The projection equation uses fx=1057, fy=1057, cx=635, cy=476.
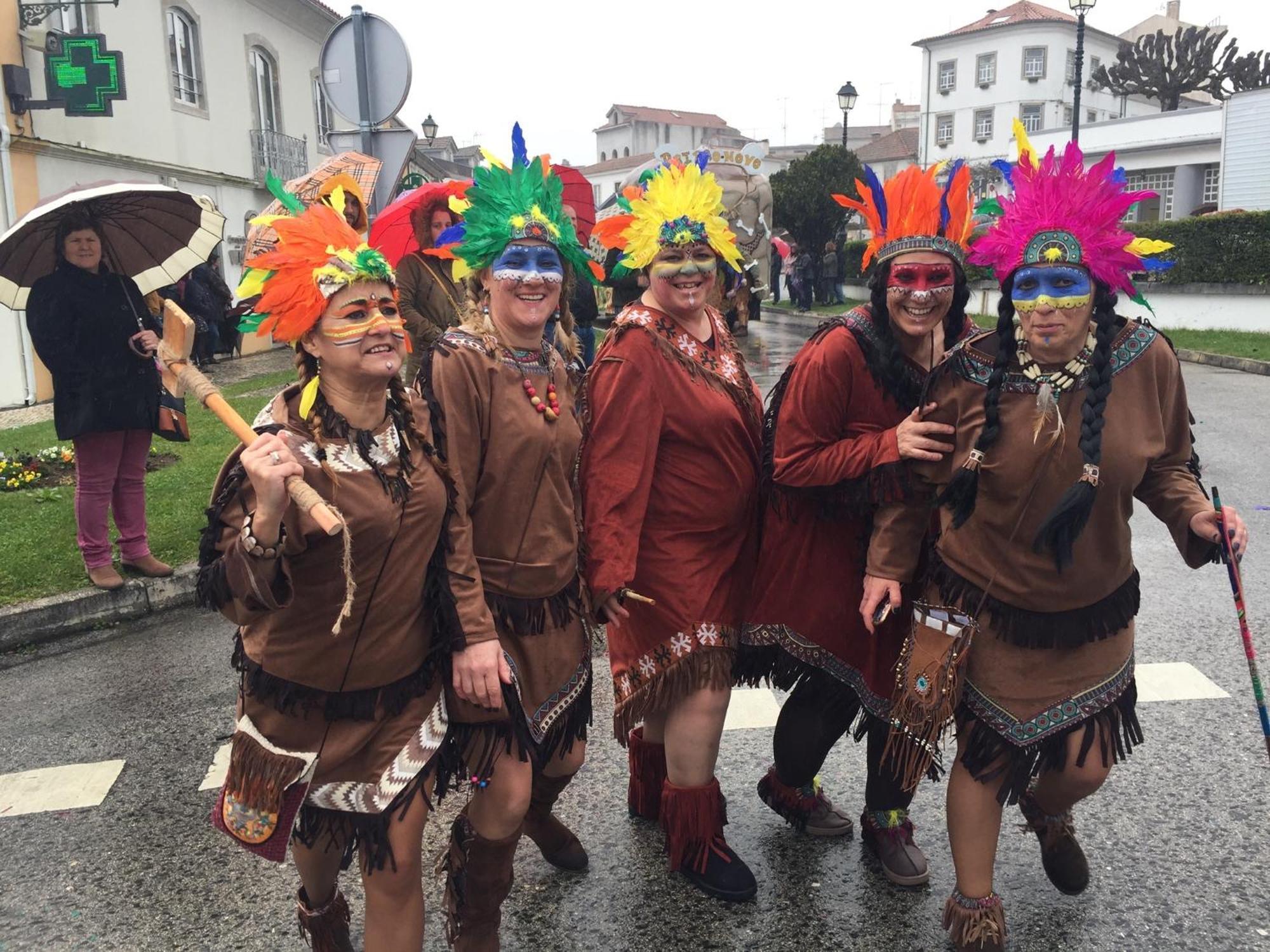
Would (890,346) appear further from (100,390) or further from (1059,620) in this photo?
(100,390)

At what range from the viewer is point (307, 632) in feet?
7.59

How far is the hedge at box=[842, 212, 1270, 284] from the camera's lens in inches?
682

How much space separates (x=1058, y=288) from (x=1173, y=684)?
246 centimetres

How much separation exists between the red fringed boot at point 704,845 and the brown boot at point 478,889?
597 millimetres

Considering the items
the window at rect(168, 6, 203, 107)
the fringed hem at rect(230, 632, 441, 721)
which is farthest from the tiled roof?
the fringed hem at rect(230, 632, 441, 721)

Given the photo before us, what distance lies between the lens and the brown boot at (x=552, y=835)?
10.3 feet

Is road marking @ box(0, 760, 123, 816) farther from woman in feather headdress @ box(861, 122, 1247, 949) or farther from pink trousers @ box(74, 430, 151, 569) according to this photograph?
woman in feather headdress @ box(861, 122, 1247, 949)

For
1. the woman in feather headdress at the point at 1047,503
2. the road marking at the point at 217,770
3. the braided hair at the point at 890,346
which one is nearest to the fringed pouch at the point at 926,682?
the woman in feather headdress at the point at 1047,503

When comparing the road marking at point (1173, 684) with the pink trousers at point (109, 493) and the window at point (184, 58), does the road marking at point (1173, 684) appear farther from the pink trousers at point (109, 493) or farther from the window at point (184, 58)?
the window at point (184, 58)

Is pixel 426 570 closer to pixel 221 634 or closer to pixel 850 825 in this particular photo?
pixel 850 825

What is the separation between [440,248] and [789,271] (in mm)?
25060

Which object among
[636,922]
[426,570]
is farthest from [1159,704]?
[426,570]

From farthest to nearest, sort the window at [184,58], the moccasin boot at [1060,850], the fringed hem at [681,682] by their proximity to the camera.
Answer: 1. the window at [184,58]
2. the fringed hem at [681,682]
3. the moccasin boot at [1060,850]

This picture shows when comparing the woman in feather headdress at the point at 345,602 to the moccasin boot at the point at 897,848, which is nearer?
the woman in feather headdress at the point at 345,602
